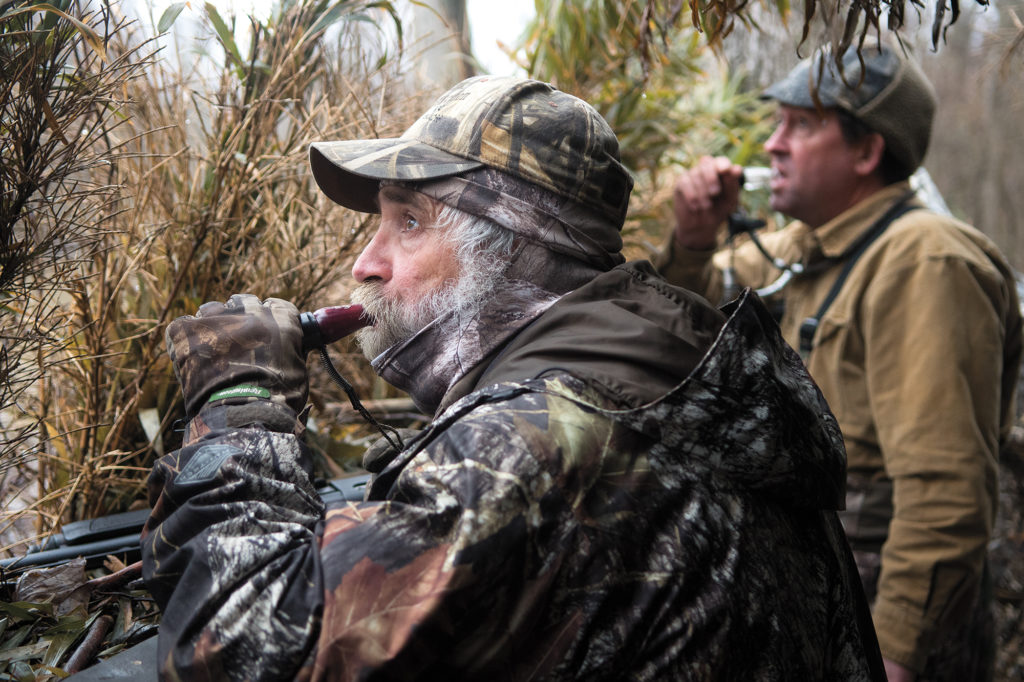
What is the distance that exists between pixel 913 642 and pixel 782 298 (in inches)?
53.3

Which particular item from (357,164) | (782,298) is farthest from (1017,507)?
(357,164)

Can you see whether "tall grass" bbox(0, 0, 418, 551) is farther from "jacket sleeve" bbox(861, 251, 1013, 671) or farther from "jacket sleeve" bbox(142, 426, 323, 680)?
"jacket sleeve" bbox(861, 251, 1013, 671)

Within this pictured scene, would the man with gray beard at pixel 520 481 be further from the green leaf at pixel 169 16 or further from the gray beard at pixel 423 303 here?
the green leaf at pixel 169 16

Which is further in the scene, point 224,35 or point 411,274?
point 224,35

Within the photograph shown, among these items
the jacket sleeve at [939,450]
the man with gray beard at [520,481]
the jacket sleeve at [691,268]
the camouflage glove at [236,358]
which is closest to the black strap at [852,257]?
the jacket sleeve at [939,450]

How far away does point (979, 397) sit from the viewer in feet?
8.05

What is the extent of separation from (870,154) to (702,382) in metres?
2.09

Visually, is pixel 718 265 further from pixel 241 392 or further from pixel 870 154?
pixel 241 392

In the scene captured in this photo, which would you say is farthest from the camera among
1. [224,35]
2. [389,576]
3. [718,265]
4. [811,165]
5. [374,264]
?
[718,265]

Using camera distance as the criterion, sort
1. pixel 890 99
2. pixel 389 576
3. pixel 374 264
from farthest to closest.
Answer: pixel 890 99 < pixel 374 264 < pixel 389 576

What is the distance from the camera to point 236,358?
1.45 metres

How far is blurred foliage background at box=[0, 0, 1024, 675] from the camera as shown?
1500mm

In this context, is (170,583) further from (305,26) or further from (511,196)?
(305,26)

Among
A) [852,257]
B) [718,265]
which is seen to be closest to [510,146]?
[852,257]
